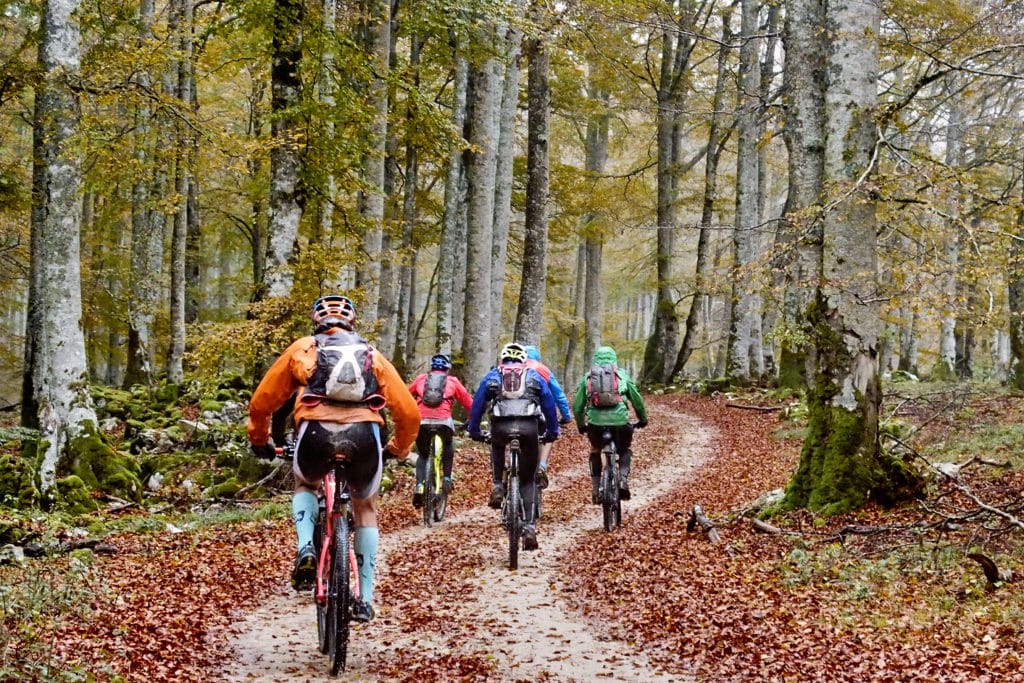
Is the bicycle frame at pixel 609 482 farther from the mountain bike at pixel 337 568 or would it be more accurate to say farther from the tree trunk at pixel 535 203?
the tree trunk at pixel 535 203

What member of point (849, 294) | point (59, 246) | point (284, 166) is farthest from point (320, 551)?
point (284, 166)

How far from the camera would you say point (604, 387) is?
9.91 metres

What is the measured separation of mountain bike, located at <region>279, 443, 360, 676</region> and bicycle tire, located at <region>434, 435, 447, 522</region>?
5344 millimetres

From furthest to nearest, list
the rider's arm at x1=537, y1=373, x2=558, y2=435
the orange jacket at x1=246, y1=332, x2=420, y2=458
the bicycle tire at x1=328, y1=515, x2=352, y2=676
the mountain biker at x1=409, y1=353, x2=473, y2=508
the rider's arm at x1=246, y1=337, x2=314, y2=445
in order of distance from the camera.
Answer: the mountain biker at x1=409, y1=353, x2=473, y2=508 → the rider's arm at x1=537, y1=373, x2=558, y2=435 → the rider's arm at x1=246, y1=337, x2=314, y2=445 → the orange jacket at x1=246, y1=332, x2=420, y2=458 → the bicycle tire at x1=328, y1=515, x2=352, y2=676

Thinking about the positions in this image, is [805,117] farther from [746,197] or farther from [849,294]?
[746,197]

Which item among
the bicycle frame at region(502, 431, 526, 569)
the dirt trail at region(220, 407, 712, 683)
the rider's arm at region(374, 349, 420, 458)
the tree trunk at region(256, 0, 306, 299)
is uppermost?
the tree trunk at region(256, 0, 306, 299)

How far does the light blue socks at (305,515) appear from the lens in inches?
202

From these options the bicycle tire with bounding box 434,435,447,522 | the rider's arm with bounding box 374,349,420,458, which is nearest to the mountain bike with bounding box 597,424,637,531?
the bicycle tire with bounding box 434,435,447,522

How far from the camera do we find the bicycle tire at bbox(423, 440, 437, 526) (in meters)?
10.5

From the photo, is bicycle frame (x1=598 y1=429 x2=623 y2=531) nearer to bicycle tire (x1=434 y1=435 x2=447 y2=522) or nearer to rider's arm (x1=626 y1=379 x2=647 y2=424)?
rider's arm (x1=626 y1=379 x2=647 y2=424)

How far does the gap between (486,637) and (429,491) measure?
→ 14.8ft

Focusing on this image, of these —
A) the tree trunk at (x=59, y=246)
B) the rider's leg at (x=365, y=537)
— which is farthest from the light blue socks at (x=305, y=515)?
the tree trunk at (x=59, y=246)

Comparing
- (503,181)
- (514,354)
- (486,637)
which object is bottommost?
(486,637)

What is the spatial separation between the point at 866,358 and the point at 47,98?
31.8ft
